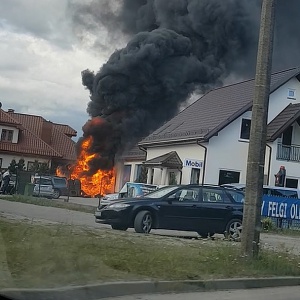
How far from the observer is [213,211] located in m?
18.0

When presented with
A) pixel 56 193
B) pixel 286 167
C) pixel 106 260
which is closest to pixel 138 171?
pixel 56 193

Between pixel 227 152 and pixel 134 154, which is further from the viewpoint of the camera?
pixel 134 154

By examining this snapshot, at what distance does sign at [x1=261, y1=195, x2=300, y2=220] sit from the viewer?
24.2m

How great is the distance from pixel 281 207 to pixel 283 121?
12.1 m

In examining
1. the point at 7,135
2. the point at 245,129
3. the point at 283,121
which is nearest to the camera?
the point at 283,121

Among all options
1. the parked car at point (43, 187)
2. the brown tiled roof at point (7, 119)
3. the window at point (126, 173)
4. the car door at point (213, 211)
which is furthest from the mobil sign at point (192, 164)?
the brown tiled roof at point (7, 119)

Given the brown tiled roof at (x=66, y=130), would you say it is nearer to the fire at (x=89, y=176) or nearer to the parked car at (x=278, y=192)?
the fire at (x=89, y=176)

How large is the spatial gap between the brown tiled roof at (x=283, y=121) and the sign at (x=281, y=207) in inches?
434

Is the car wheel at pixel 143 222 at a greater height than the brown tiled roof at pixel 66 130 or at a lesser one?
lesser

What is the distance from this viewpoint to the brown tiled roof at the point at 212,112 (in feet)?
116

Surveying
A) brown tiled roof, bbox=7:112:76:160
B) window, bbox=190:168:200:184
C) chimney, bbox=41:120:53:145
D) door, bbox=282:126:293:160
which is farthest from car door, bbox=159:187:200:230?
chimney, bbox=41:120:53:145

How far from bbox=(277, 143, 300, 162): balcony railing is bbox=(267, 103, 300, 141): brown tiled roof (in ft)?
3.19

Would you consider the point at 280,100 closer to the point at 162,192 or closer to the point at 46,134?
the point at 46,134

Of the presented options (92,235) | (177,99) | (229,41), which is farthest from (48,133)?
(92,235)
